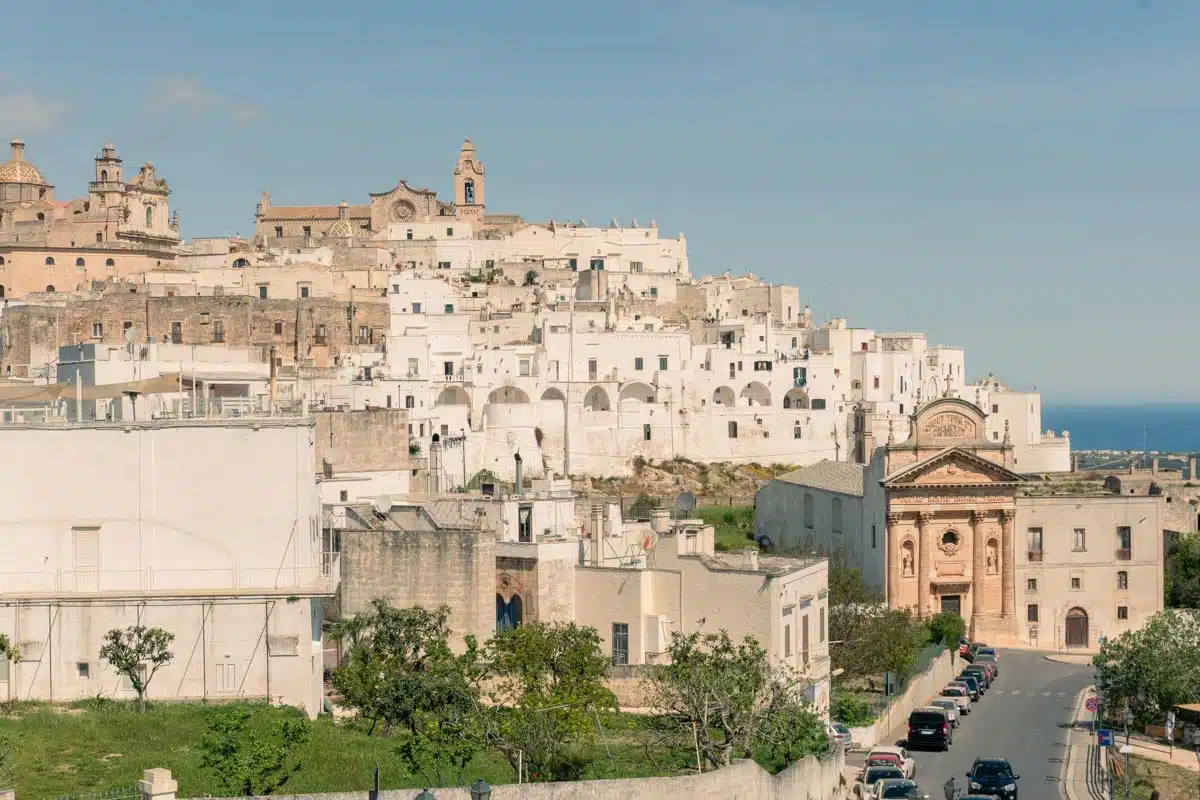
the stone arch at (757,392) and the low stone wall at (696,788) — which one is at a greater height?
the stone arch at (757,392)

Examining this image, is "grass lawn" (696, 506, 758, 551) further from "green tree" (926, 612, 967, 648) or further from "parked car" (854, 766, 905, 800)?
"parked car" (854, 766, 905, 800)

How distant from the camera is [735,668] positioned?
119 feet

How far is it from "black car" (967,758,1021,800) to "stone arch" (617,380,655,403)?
175 ft

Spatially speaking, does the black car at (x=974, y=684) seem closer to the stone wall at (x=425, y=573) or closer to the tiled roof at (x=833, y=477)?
the tiled roof at (x=833, y=477)

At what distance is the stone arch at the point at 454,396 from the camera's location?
3415 inches

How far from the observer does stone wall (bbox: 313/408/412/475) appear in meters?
56.7

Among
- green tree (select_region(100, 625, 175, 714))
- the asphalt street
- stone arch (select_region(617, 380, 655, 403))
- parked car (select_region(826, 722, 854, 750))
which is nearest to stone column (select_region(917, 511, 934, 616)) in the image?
the asphalt street

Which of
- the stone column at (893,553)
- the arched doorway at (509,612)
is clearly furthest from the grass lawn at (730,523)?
the arched doorway at (509,612)

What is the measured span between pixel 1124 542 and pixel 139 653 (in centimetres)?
3891

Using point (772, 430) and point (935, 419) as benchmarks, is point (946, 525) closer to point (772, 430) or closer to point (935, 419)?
point (935, 419)

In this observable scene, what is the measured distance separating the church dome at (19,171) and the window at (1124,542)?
A: 237 feet

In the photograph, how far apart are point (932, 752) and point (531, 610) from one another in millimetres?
9320

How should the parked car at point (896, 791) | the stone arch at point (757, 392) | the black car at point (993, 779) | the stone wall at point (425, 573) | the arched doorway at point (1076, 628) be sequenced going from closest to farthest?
the parked car at point (896, 791)
the black car at point (993, 779)
the stone wall at point (425, 573)
the arched doorway at point (1076, 628)
the stone arch at point (757, 392)

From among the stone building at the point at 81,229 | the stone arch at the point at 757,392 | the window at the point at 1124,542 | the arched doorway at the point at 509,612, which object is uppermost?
the stone building at the point at 81,229
